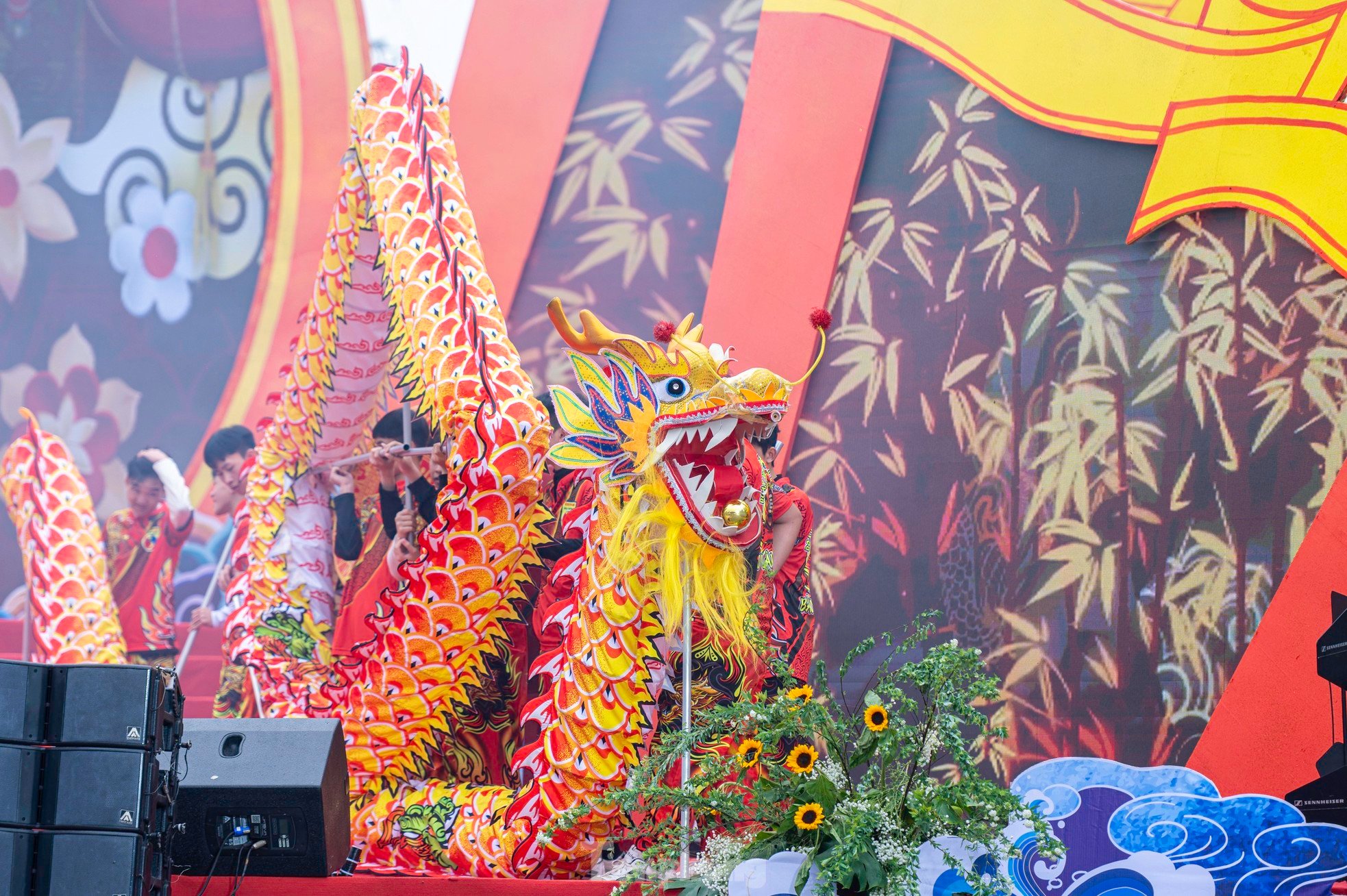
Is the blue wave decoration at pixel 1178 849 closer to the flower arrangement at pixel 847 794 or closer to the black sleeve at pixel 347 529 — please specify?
the flower arrangement at pixel 847 794

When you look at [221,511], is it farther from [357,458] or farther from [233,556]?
[357,458]

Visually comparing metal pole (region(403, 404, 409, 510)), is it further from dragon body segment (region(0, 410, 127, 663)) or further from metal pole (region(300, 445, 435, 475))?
dragon body segment (region(0, 410, 127, 663))

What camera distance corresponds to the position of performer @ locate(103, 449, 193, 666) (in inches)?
196

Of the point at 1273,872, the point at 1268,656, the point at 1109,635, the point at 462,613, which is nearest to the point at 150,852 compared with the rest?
the point at 462,613

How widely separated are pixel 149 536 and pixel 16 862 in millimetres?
2868

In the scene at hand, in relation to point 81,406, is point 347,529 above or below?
below

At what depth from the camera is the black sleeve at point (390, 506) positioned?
404 centimetres

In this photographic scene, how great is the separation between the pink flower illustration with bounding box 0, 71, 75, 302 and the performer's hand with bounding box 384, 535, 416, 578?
2.41 m

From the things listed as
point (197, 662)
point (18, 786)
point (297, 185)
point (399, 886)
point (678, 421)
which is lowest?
point (197, 662)

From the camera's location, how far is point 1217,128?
393 cm

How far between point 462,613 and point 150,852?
1.07 m

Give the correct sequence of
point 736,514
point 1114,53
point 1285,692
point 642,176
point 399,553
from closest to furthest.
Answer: point 736,514 < point 1285,692 < point 399,553 < point 1114,53 < point 642,176

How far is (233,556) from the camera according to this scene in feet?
14.7

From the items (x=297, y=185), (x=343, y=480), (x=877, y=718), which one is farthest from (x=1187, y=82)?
(x=297, y=185)
